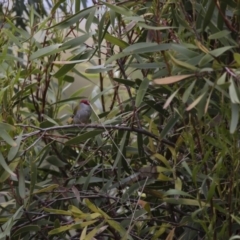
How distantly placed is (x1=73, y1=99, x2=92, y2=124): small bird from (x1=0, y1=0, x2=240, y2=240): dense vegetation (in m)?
0.04

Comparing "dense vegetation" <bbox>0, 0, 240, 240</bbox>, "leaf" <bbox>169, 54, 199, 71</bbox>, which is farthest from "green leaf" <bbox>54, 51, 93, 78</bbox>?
"leaf" <bbox>169, 54, 199, 71</bbox>

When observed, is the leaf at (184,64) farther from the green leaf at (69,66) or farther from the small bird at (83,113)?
the small bird at (83,113)

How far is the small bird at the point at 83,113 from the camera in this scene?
0.86 meters

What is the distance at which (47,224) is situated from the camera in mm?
763

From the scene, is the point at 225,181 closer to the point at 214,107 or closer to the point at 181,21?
the point at 214,107

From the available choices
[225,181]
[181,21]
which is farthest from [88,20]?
[225,181]

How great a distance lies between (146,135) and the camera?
69 cm

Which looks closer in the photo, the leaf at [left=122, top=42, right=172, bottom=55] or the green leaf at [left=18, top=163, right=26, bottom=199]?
the leaf at [left=122, top=42, right=172, bottom=55]

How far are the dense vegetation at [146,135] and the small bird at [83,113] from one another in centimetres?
4

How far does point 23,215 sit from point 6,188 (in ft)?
0.19

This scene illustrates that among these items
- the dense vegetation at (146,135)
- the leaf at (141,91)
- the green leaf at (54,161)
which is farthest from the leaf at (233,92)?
the green leaf at (54,161)

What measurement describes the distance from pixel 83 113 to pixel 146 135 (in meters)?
0.22

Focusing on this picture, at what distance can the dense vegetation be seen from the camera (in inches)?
22.5

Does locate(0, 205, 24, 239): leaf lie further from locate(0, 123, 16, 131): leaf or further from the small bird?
the small bird
